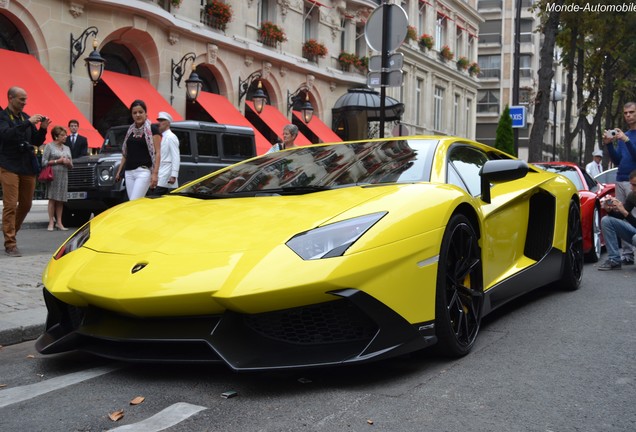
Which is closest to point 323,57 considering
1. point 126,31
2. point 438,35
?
point 126,31

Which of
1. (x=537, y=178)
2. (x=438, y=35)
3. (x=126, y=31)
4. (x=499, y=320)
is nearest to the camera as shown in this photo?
(x=499, y=320)

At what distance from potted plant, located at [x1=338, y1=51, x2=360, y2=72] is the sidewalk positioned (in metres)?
22.4

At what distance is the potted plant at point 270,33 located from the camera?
2447 cm

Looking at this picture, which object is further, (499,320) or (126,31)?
(126,31)

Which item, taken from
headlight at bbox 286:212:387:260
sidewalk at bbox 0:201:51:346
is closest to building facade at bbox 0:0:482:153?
sidewalk at bbox 0:201:51:346

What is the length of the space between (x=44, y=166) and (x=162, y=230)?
8.81 meters

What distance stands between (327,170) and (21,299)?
2.51m

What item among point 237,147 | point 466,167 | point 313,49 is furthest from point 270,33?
point 466,167

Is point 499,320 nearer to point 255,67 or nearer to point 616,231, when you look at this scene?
point 616,231

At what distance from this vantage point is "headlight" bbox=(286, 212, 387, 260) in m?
3.18

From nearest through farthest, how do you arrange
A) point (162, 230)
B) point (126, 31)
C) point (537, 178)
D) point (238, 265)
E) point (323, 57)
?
1. point (238, 265)
2. point (162, 230)
3. point (537, 178)
4. point (126, 31)
5. point (323, 57)

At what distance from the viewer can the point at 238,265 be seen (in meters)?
3.18

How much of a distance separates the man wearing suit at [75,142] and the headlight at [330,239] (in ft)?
37.1

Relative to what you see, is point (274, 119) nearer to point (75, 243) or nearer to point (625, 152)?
point (625, 152)
